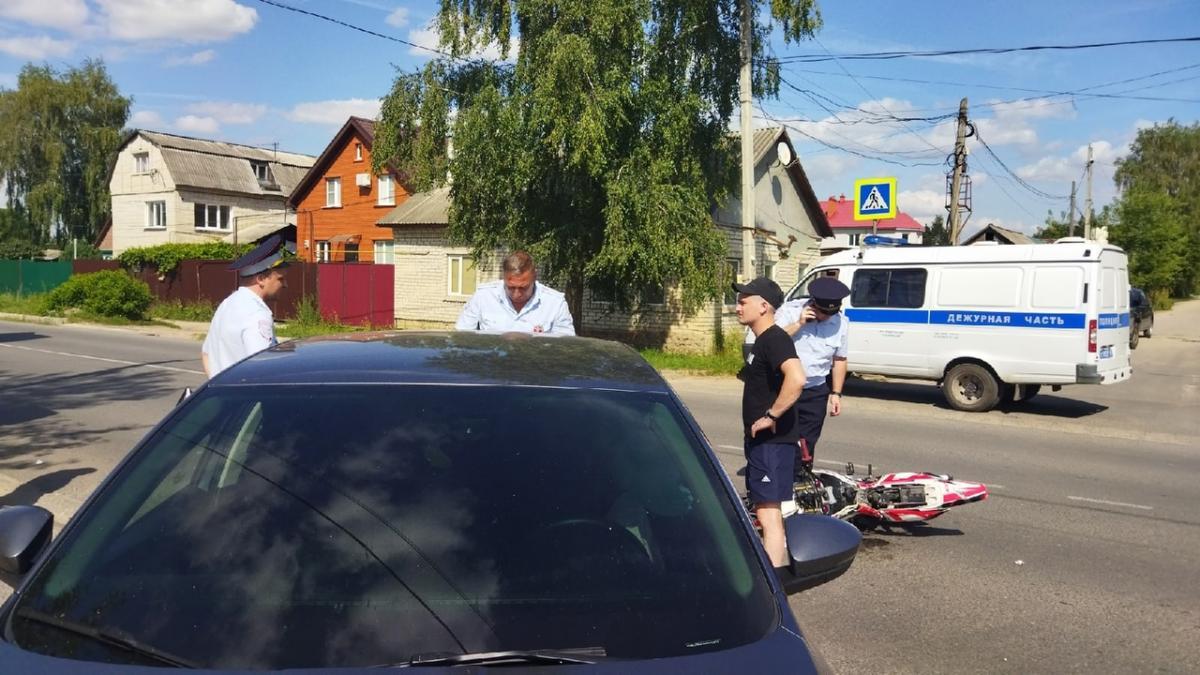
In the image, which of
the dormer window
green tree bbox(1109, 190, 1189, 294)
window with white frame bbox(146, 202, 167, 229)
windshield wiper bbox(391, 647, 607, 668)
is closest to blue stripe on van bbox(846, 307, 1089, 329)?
windshield wiper bbox(391, 647, 607, 668)

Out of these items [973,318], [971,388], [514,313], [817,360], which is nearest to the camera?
[514,313]

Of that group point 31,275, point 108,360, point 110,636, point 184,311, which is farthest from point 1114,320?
Answer: point 31,275

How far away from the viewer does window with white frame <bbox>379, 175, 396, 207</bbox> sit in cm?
3712

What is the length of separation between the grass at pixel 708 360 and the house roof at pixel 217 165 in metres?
35.6

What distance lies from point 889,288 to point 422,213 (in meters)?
18.0

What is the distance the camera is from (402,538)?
2363 mm

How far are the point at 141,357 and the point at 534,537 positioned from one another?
18.5 meters

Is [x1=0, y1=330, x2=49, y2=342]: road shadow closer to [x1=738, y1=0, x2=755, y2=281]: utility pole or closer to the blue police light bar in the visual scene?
[x1=738, y1=0, x2=755, y2=281]: utility pole

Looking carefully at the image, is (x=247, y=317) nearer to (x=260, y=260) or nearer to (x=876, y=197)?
(x=260, y=260)

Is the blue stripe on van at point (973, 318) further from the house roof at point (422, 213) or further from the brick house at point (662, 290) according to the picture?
the house roof at point (422, 213)

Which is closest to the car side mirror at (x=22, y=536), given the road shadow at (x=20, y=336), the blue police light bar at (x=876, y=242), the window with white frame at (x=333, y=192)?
the blue police light bar at (x=876, y=242)

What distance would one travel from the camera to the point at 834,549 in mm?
2762

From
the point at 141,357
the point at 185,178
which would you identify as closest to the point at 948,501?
the point at 141,357

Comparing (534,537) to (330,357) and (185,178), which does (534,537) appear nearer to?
(330,357)
